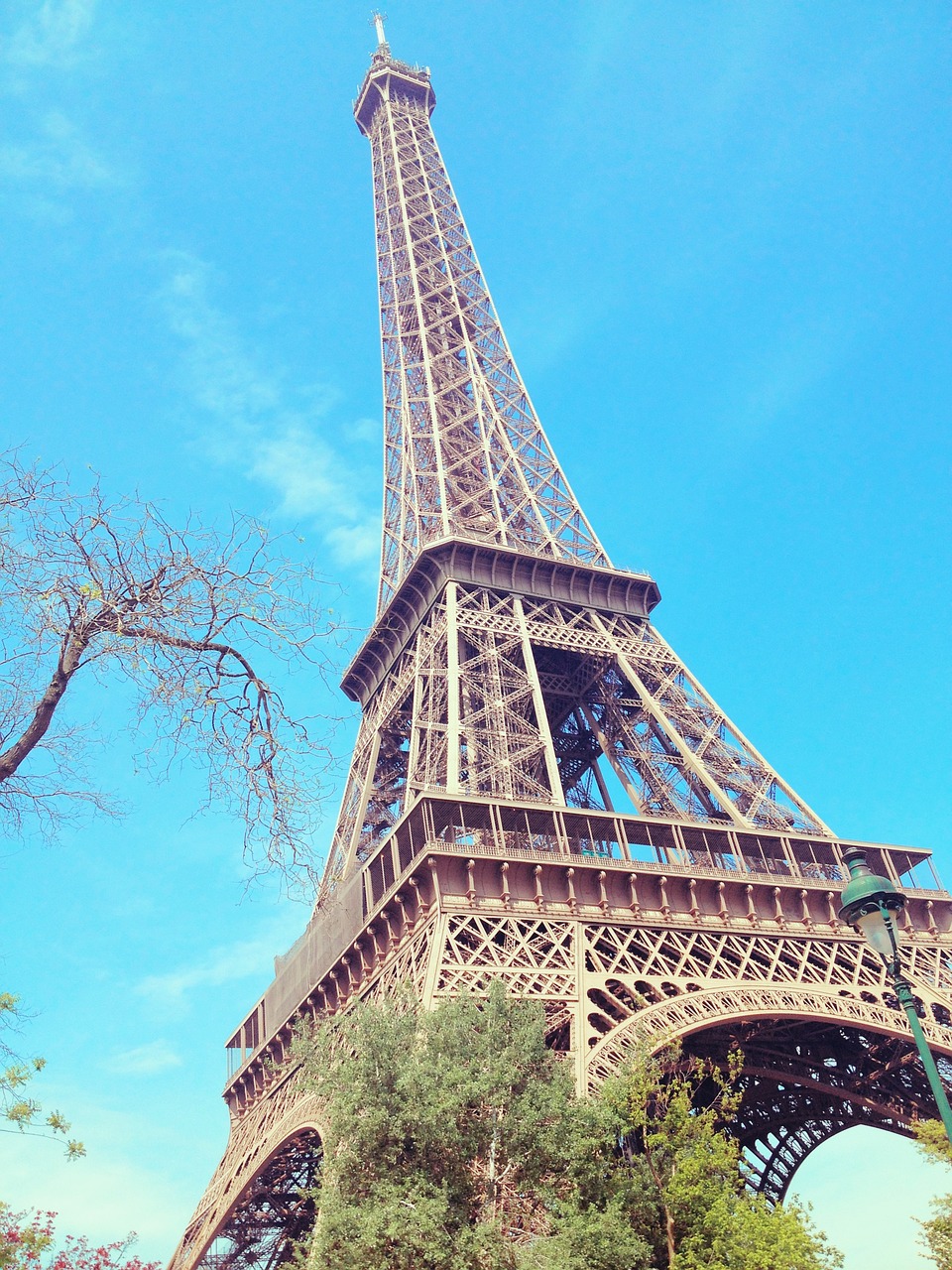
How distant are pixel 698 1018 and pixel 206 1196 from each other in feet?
63.6

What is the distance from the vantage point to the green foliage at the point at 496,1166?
18.8 m

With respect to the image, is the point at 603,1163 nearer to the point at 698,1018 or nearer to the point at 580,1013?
the point at 580,1013

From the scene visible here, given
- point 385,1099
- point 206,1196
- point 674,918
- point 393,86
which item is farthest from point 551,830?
point 393,86

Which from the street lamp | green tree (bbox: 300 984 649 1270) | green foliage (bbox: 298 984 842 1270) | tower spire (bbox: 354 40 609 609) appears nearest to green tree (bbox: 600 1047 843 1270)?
green foliage (bbox: 298 984 842 1270)

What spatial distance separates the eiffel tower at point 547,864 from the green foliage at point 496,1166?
274cm

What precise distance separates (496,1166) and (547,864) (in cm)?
1018

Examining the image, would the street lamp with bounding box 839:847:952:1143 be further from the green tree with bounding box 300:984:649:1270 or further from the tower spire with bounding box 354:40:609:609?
the tower spire with bounding box 354:40:609:609

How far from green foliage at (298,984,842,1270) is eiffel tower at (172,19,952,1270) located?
2.74 m

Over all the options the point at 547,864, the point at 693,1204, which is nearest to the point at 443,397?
the point at 547,864

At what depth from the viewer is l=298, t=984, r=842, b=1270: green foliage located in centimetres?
1883

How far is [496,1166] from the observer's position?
2048 centimetres

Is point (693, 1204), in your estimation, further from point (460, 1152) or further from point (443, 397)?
point (443, 397)

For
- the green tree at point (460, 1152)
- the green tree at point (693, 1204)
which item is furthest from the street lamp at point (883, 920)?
the green tree at point (693, 1204)

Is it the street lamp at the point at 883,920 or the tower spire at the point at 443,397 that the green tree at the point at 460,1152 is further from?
the tower spire at the point at 443,397
